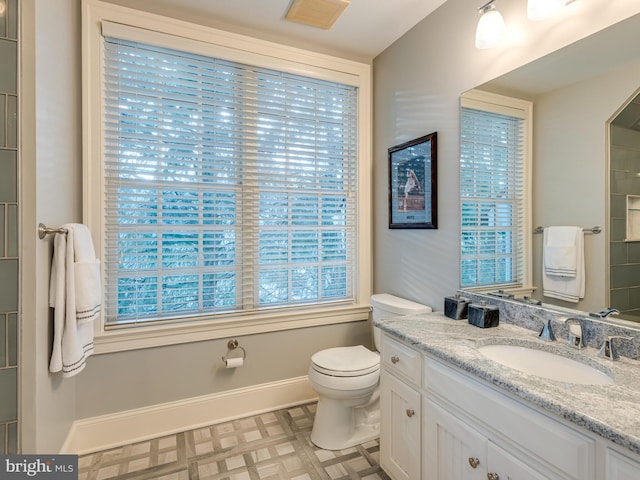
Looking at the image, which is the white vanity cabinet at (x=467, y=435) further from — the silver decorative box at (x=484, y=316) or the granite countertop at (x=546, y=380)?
the silver decorative box at (x=484, y=316)

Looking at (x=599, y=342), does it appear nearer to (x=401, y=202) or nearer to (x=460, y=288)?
(x=460, y=288)

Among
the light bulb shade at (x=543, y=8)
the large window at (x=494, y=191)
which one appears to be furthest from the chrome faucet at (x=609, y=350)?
the light bulb shade at (x=543, y=8)

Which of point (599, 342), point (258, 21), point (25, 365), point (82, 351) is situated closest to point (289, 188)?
point (258, 21)

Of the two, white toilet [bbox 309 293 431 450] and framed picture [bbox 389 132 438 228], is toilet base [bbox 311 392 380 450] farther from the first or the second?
framed picture [bbox 389 132 438 228]

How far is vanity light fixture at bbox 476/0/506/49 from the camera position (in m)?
1.49

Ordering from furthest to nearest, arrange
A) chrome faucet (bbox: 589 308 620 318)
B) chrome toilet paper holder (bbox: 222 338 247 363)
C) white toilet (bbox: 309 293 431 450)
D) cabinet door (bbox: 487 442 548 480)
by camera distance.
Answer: chrome toilet paper holder (bbox: 222 338 247 363) → white toilet (bbox: 309 293 431 450) → chrome faucet (bbox: 589 308 620 318) → cabinet door (bbox: 487 442 548 480)

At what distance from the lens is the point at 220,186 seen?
83.7 inches

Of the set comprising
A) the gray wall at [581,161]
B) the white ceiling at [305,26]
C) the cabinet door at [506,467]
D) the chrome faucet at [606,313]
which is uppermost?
the white ceiling at [305,26]

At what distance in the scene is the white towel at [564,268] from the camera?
129 centimetres

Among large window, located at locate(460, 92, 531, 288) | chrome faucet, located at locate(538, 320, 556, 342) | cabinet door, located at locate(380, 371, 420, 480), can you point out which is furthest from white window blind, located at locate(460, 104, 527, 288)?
cabinet door, located at locate(380, 371, 420, 480)

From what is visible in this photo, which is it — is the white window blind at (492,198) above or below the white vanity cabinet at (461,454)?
above

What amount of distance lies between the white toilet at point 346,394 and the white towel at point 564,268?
72 centimetres

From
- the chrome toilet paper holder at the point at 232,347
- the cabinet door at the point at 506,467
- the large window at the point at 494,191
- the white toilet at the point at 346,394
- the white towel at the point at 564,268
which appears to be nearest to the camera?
the cabinet door at the point at 506,467

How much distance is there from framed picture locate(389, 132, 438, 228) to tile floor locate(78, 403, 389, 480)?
4.64ft
